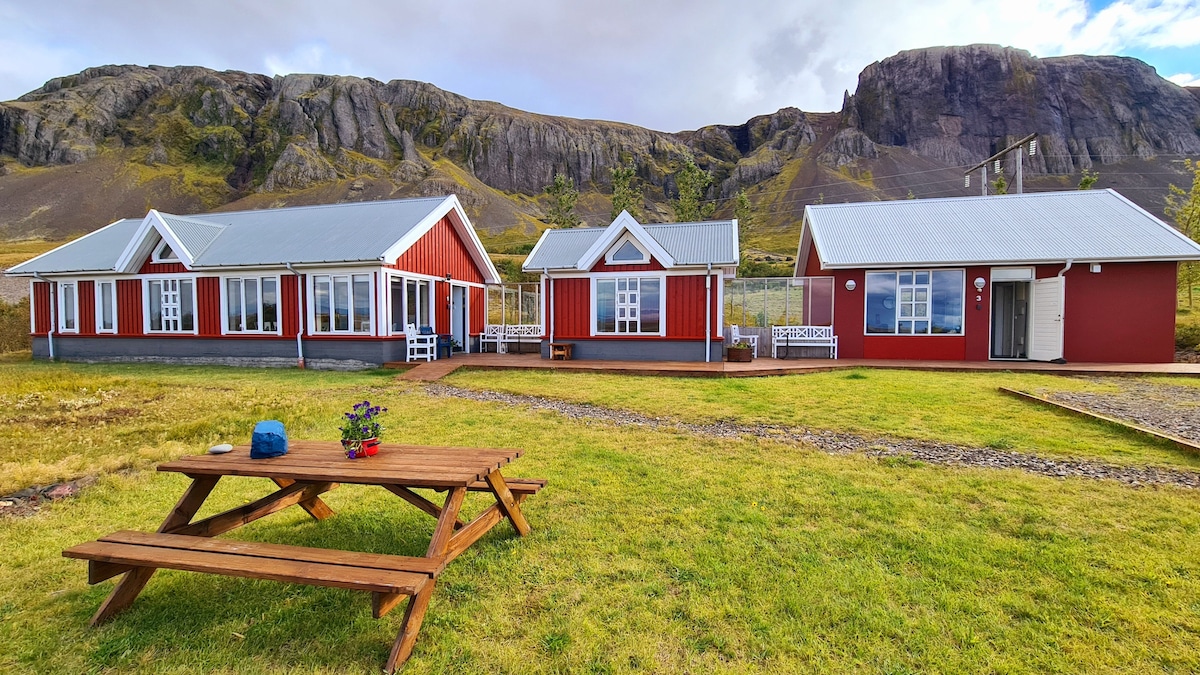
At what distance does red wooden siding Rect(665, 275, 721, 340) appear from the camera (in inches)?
637

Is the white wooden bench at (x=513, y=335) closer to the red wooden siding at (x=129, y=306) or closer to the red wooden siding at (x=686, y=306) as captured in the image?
the red wooden siding at (x=686, y=306)

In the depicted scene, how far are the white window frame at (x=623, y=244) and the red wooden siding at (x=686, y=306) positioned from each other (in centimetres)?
95

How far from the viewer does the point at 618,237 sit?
16.6 metres

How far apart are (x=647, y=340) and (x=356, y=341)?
340 inches

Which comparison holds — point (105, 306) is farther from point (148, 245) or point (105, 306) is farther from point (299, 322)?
point (299, 322)

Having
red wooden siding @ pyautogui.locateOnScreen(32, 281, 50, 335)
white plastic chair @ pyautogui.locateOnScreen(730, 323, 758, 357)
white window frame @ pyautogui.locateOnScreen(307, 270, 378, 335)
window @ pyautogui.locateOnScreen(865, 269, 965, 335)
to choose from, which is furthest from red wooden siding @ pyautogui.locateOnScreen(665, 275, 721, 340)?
red wooden siding @ pyautogui.locateOnScreen(32, 281, 50, 335)

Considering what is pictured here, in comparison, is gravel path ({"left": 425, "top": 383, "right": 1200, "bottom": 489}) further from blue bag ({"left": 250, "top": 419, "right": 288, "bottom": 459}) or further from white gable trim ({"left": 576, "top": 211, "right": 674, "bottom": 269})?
white gable trim ({"left": 576, "top": 211, "right": 674, "bottom": 269})

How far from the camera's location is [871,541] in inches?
157

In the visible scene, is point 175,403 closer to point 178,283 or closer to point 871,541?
point 178,283

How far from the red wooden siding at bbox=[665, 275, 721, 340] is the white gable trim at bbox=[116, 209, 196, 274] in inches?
594

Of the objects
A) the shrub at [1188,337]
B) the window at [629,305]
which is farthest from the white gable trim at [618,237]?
the shrub at [1188,337]

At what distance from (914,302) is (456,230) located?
1526 cm

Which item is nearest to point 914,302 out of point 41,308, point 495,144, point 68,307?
point 68,307

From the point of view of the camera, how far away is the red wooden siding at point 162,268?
704 inches
